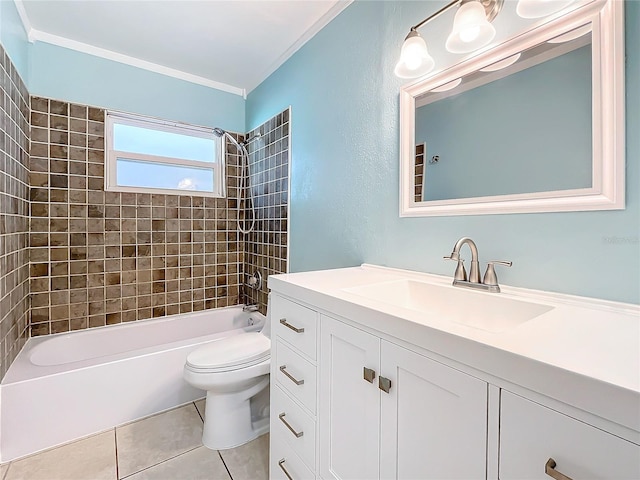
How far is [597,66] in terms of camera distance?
2.72 feet

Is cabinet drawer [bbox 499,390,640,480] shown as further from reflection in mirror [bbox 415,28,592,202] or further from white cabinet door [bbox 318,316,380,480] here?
reflection in mirror [bbox 415,28,592,202]

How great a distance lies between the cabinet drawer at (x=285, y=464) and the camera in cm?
105

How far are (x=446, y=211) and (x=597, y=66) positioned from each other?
586 millimetres

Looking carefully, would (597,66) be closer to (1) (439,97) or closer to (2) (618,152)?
(2) (618,152)

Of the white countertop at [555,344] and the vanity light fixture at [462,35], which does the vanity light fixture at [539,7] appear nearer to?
the vanity light fixture at [462,35]

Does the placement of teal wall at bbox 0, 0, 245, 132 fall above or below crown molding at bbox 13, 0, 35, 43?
below

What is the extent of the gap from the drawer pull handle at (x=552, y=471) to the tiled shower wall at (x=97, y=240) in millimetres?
2638

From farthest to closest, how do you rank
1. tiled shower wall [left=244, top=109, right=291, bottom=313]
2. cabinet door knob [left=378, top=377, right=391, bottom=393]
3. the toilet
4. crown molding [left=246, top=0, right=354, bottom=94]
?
tiled shower wall [left=244, top=109, right=291, bottom=313]
crown molding [left=246, top=0, right=354, bottom=94]
the toilet
cabinet door knob [left=378, top=377, right=391, bottom=393]

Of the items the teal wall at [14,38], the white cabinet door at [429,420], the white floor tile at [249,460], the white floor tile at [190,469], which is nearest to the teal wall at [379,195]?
the white cabinet door at [429,420]

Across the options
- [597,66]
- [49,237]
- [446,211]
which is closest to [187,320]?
[49,237]

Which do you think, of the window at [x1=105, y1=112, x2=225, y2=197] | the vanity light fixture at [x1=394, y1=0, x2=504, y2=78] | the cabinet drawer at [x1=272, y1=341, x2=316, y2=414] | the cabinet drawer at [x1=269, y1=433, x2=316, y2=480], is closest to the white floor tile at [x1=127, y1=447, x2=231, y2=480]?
the cabinet drawer at [x1=269, y1=433, x2=316, y2=480]

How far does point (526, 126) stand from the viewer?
0.99m

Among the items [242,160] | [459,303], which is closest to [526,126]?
[459,303]

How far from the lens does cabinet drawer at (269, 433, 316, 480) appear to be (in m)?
1.05
